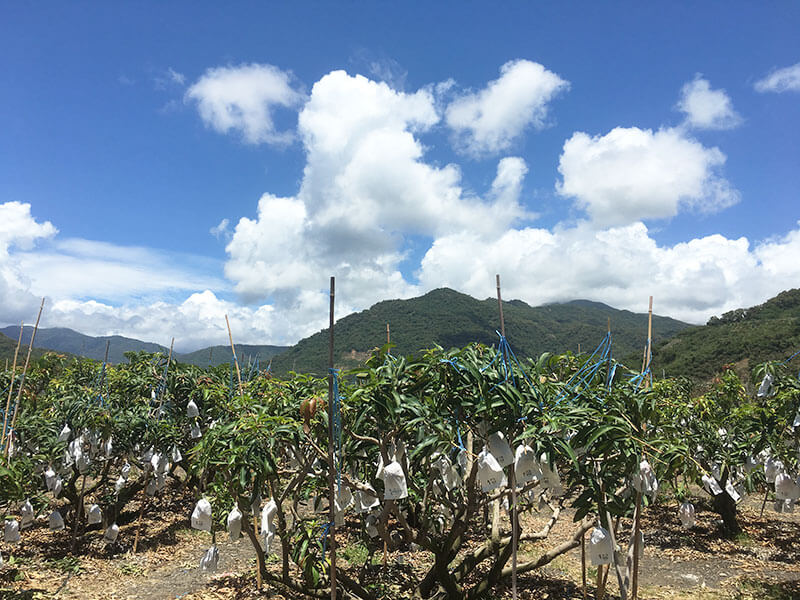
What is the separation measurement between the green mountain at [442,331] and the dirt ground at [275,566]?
52.6 m

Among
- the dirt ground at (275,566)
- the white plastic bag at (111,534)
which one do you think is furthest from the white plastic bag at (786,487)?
the white plastic bag at (111,534)

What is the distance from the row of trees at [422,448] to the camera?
3436mm

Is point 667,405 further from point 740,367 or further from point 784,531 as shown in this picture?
point 740,367

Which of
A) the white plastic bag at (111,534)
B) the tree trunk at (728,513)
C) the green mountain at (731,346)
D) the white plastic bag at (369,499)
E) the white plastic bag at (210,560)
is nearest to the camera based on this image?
the white plastic bag at (369,499)

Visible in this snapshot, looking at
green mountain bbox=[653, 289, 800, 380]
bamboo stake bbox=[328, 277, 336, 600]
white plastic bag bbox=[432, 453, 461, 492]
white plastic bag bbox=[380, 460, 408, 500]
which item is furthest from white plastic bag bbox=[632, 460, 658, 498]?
green mountain bbox=[653, 289, 800, 380]

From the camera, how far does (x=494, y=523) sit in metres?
5.35

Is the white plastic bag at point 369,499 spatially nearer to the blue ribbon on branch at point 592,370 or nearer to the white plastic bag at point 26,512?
the blue ribbon on branch at point 592,370

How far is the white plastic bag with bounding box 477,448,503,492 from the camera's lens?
10.6 ft

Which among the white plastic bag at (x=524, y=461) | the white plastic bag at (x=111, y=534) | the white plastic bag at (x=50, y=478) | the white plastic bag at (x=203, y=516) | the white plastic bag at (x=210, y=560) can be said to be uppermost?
the white plastic bag at (x=524, y=461)

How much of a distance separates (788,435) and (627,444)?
4.10 metres

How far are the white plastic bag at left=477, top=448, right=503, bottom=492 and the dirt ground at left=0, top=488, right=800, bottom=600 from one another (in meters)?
3.13

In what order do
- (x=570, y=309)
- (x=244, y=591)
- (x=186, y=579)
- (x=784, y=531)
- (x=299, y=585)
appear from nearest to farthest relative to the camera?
(x=299, y=585) → (x=244, y=591) → (x=186, y=579) → (x=784, y=531) → (x=570, y=309)

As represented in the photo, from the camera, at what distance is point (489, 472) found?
3.24 metres

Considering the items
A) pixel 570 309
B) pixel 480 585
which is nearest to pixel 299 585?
pixel 480 585
